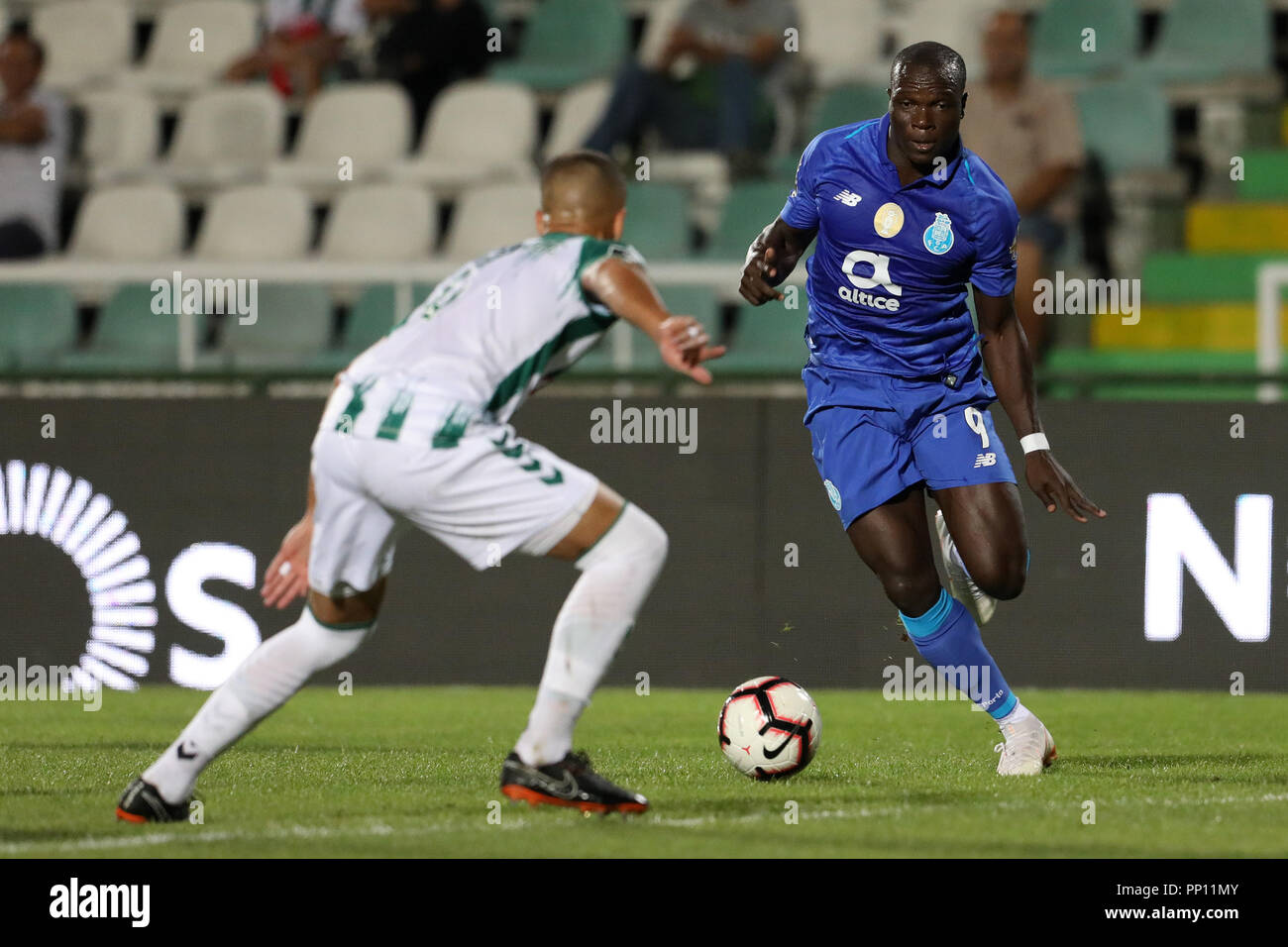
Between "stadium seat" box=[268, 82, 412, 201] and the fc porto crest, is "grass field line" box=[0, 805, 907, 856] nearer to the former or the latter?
the fc porto crest

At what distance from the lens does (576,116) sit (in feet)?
44.1

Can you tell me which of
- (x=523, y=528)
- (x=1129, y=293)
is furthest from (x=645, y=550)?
(x=1129, y=293)

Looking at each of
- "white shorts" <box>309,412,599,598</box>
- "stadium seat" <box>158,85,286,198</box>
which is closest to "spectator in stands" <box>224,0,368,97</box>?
"stadium seat" <box>158,85,286,198</box>

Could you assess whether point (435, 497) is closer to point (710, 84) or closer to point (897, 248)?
point (897, 248)

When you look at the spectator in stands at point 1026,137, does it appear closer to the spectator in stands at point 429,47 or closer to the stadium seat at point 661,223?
the stadium seat at point 661,223

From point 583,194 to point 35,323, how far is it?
7199mm

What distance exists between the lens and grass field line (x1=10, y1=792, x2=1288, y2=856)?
512 cm

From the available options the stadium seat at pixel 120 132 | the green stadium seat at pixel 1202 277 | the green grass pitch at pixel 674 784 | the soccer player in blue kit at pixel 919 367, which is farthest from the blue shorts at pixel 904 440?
the stadium seat at pixel 120 132

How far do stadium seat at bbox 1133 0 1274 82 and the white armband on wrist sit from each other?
302 inches

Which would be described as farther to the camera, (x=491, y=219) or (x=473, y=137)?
(x=473, y=137)

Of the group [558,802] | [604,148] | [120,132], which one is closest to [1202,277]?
[604,148]

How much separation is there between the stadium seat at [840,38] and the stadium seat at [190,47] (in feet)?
14.0

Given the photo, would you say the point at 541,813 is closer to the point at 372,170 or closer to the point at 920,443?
the point at 920,443

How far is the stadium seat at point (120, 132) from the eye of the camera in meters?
14.3
